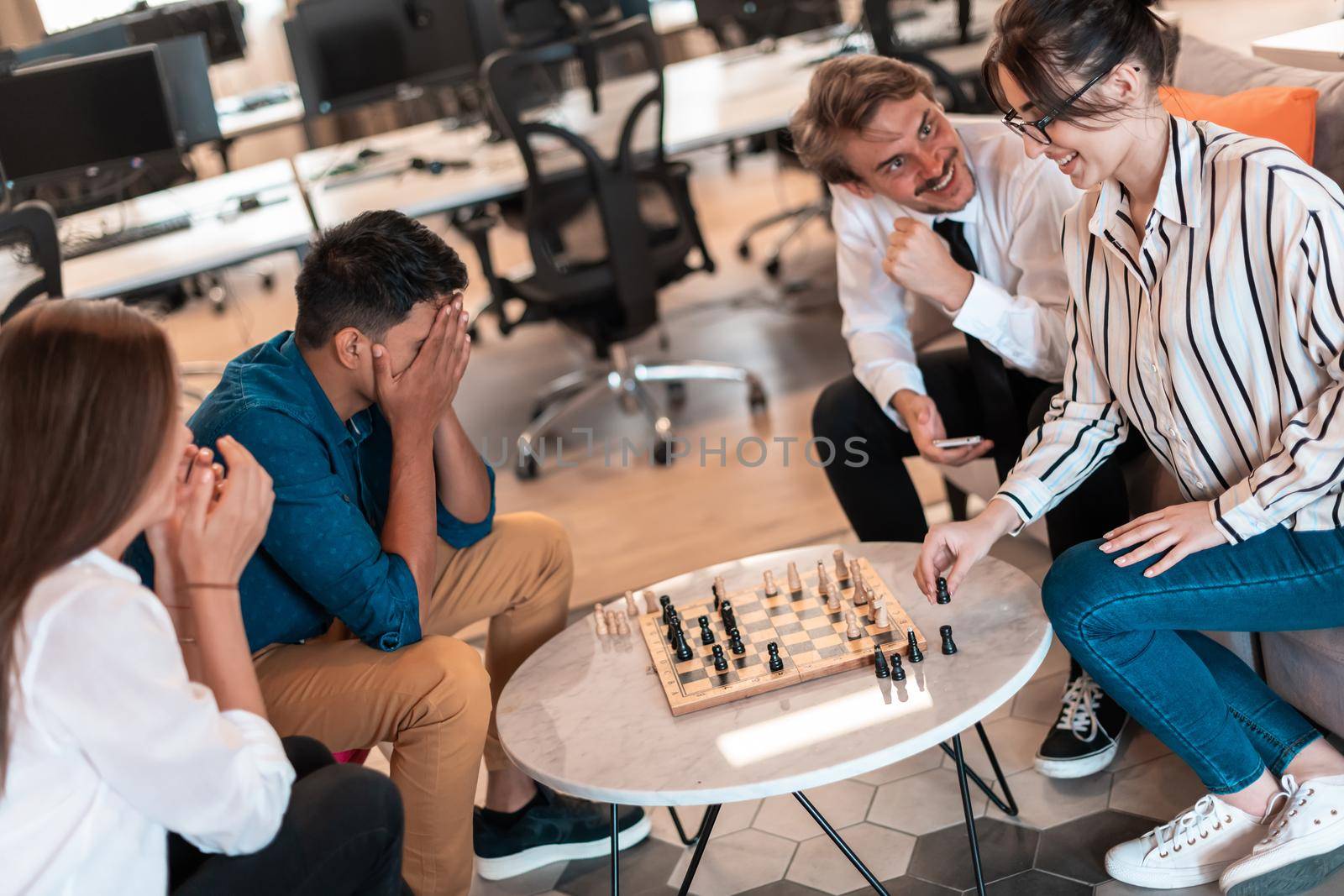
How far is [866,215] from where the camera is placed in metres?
2.19

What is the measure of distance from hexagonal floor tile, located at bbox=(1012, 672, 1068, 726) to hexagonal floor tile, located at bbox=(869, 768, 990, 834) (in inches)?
7.5

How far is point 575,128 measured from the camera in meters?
3.44

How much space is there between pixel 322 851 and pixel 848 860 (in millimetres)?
777

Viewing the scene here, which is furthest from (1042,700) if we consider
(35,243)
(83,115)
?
(83,115)

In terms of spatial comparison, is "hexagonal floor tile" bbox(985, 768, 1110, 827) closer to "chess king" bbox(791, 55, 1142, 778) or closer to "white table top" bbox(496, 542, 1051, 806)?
"chess king" bbox(791, 55, 1142, 778)

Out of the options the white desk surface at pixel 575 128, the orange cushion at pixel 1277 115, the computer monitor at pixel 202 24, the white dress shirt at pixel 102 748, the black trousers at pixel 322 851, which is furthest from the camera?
the computer monitor at pixel 202 24

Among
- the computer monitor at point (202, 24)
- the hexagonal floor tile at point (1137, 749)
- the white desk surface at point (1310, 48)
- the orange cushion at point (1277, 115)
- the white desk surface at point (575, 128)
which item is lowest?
the hexagonal floor tile at point (1137, 749)

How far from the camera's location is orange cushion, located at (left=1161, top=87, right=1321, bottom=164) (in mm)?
1834

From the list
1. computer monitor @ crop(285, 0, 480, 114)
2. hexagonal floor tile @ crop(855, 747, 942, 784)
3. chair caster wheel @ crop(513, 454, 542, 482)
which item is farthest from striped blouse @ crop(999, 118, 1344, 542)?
computer monitor @ crop(285, 0, 480, 114)

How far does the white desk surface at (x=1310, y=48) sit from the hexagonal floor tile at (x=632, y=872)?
63.1 inches

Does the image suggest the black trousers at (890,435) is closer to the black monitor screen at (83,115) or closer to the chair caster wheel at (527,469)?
the chair caster wheel at (527,469)

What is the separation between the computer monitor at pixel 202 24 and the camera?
18.6 ft

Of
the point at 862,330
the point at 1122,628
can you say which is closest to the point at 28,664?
the point at 1122,628

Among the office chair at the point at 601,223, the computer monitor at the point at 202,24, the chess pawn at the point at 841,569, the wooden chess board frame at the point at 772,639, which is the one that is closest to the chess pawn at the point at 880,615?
the wooden chess board frame at the point at 772,639
